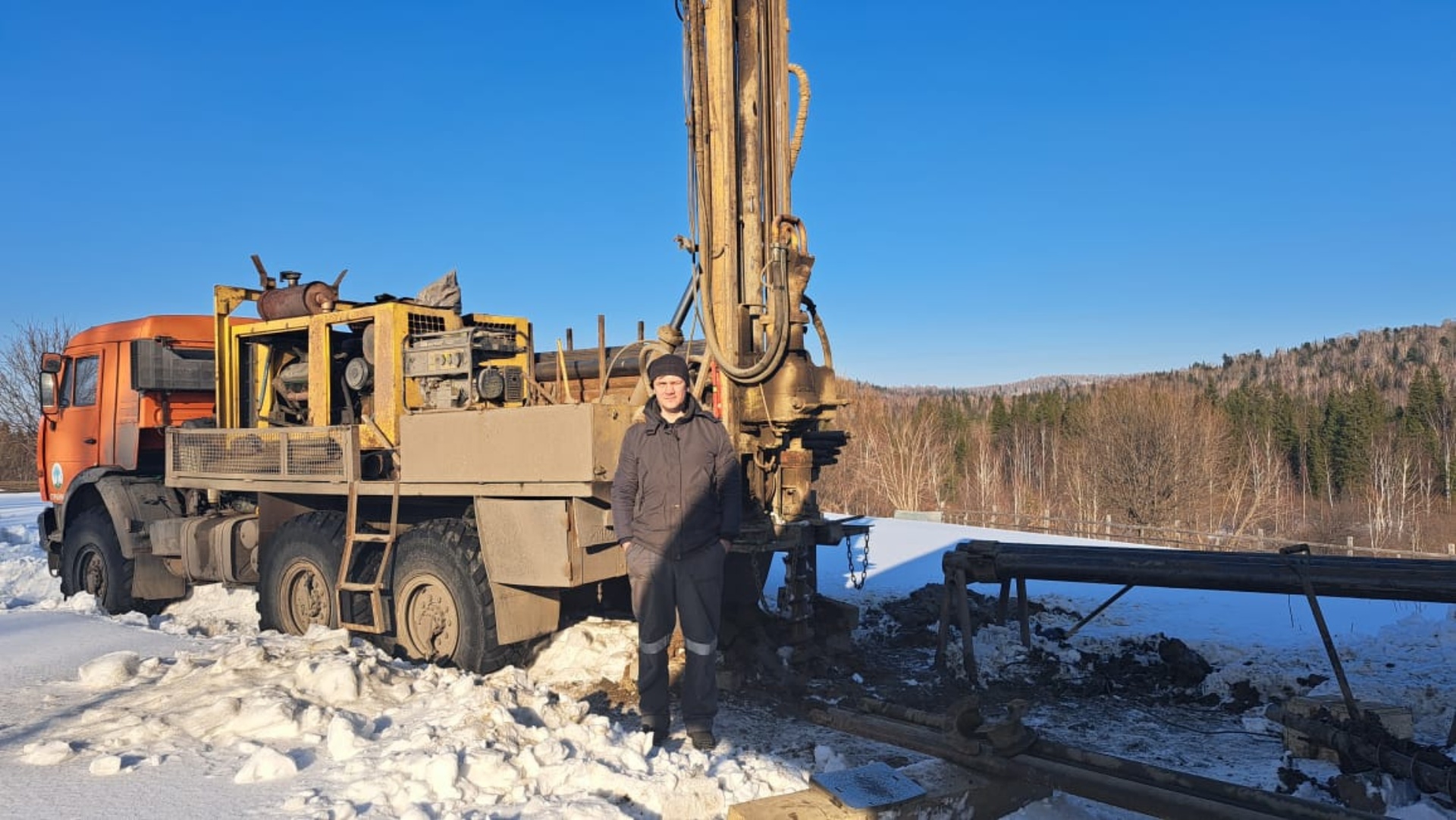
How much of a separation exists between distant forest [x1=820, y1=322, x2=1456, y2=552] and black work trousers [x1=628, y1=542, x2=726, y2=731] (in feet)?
89.6

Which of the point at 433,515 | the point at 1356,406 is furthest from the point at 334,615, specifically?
the point at 1356,406

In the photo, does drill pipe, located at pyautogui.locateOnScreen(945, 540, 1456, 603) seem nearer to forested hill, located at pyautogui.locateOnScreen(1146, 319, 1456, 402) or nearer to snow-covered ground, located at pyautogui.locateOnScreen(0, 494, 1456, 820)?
snow-covered ground, located at pyautogui.locateOnScreen(0, 494, 1456, 820)

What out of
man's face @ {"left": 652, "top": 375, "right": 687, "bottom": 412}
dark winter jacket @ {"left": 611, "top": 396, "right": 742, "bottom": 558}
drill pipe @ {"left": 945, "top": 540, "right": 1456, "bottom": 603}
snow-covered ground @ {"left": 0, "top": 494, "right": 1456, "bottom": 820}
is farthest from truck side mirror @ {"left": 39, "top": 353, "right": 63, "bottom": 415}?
drill pipe @ {"left": 945, "top": 540, "right": 1456, "bottom": 603}

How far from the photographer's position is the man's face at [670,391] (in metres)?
5.07

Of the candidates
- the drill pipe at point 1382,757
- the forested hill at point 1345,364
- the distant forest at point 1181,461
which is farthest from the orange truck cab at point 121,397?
the forested hill at point 1345,364

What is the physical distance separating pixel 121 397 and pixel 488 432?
18.9 feet

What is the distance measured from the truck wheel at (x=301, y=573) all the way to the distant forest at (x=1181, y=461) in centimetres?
2582

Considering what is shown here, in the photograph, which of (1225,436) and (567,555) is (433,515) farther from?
(1225,436)

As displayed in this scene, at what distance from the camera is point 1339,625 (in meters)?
8.31

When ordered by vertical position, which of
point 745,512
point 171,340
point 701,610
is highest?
point 171,340

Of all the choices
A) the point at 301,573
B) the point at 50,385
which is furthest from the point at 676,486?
the point at 50,385

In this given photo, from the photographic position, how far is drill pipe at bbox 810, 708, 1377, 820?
357cm

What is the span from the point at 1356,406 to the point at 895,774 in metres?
66.1

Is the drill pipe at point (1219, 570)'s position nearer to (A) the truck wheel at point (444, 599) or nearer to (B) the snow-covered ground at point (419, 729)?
(B) the snow-covered ground at point (419, 729)
